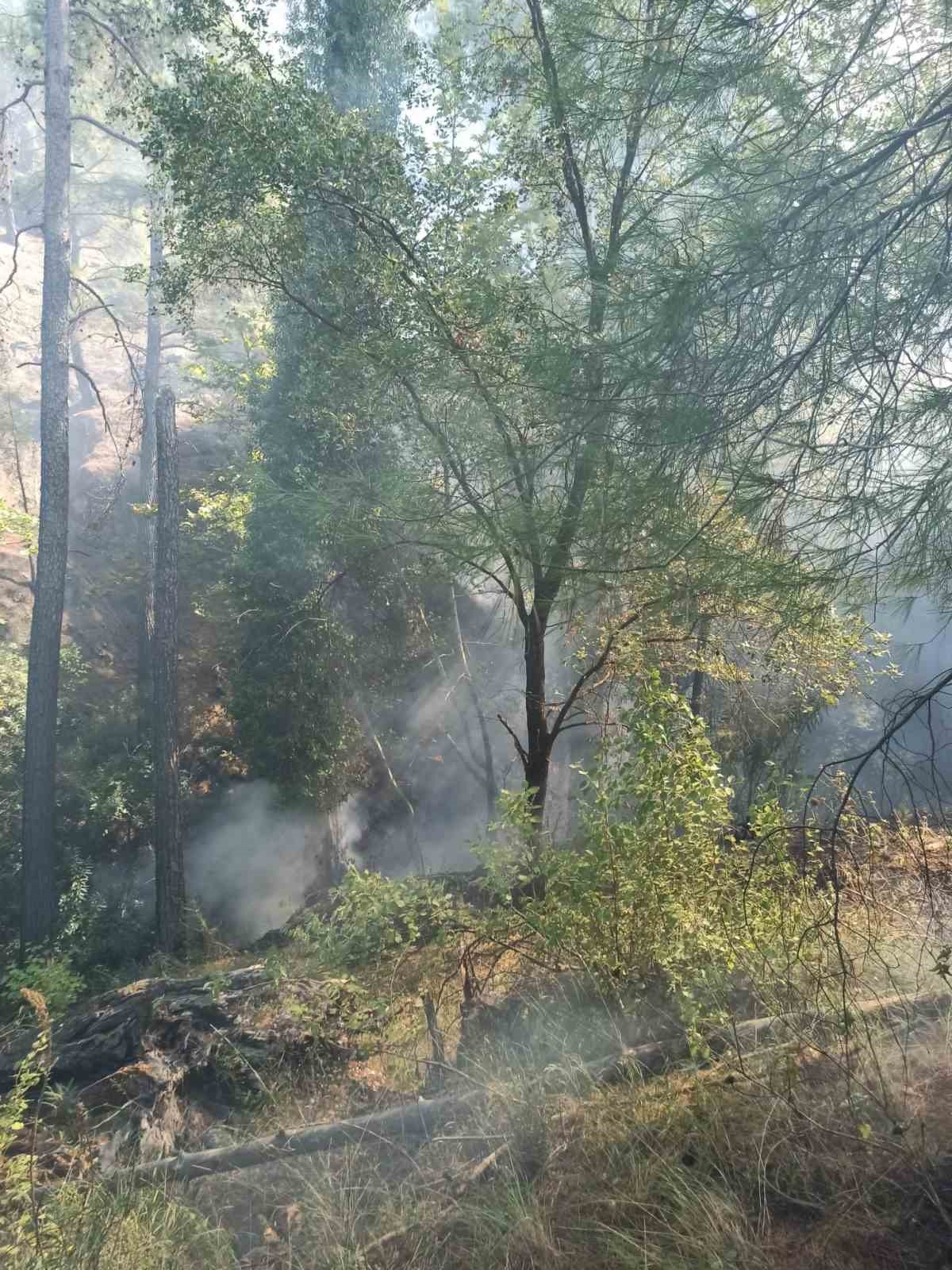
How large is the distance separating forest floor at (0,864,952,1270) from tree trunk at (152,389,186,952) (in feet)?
19.6

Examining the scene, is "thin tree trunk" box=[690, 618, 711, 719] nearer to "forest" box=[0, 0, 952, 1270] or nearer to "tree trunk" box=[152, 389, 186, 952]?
"forest" box=[0, 0, 952, 1270]

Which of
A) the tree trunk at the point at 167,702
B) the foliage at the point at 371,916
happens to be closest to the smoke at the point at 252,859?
the tree trunk at the point at 167,702

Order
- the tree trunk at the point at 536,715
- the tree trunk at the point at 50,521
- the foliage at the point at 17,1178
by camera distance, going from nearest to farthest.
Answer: the foliage at the point at 17,1178 < the tree trunk at the point at 536,715 < the tree trunk at the point at 50,521

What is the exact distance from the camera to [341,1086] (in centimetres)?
459

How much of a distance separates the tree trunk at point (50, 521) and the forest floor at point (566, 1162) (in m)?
5.77

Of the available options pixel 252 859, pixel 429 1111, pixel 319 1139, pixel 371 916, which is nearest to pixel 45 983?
pixel 252 859

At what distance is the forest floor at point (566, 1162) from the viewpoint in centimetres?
275

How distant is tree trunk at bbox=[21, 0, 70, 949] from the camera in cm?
958

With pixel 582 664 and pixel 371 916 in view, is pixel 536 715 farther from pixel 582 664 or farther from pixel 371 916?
pixel 371 916

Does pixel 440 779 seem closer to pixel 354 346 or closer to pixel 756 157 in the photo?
pixel 354 346

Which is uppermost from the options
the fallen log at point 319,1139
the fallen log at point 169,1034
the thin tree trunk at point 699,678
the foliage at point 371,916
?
the thin tree trunk at point 699,678

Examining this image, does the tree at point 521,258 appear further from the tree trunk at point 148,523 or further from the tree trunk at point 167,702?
the tree trunk at point 148,523

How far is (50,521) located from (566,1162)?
940 centimetres

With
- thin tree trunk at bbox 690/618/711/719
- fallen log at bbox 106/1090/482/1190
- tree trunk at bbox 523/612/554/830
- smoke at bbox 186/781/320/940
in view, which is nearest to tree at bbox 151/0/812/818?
tree trunk at bbox 523/612/554/830
